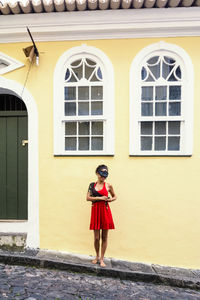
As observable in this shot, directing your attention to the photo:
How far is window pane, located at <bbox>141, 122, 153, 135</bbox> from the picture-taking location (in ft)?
13.5

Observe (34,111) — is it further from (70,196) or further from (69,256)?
(69,256)

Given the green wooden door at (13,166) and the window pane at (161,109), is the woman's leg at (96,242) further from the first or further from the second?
the window pane at (161,109)

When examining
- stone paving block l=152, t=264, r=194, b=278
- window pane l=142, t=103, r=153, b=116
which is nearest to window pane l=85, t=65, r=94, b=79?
window pane l=142, t=103, r=153, b=116

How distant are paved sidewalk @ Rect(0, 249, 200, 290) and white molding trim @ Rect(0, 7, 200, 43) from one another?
4295 mm

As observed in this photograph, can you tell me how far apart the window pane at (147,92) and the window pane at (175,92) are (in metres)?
0.38

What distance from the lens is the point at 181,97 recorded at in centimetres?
403

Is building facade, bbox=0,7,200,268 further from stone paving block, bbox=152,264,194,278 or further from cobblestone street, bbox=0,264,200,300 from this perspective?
cobblestone street, bbox=0,264,200,300

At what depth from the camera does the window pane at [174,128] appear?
13.4ft

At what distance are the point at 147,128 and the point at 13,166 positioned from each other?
305cm

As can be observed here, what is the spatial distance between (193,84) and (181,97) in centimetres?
32

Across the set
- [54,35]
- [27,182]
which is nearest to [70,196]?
[27,182]

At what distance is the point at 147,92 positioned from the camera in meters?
4.09

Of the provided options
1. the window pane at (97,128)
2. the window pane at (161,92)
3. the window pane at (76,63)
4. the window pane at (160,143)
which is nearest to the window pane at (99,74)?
the window pane at (76,63)

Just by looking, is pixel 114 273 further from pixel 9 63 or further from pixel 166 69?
pixel 9 63
